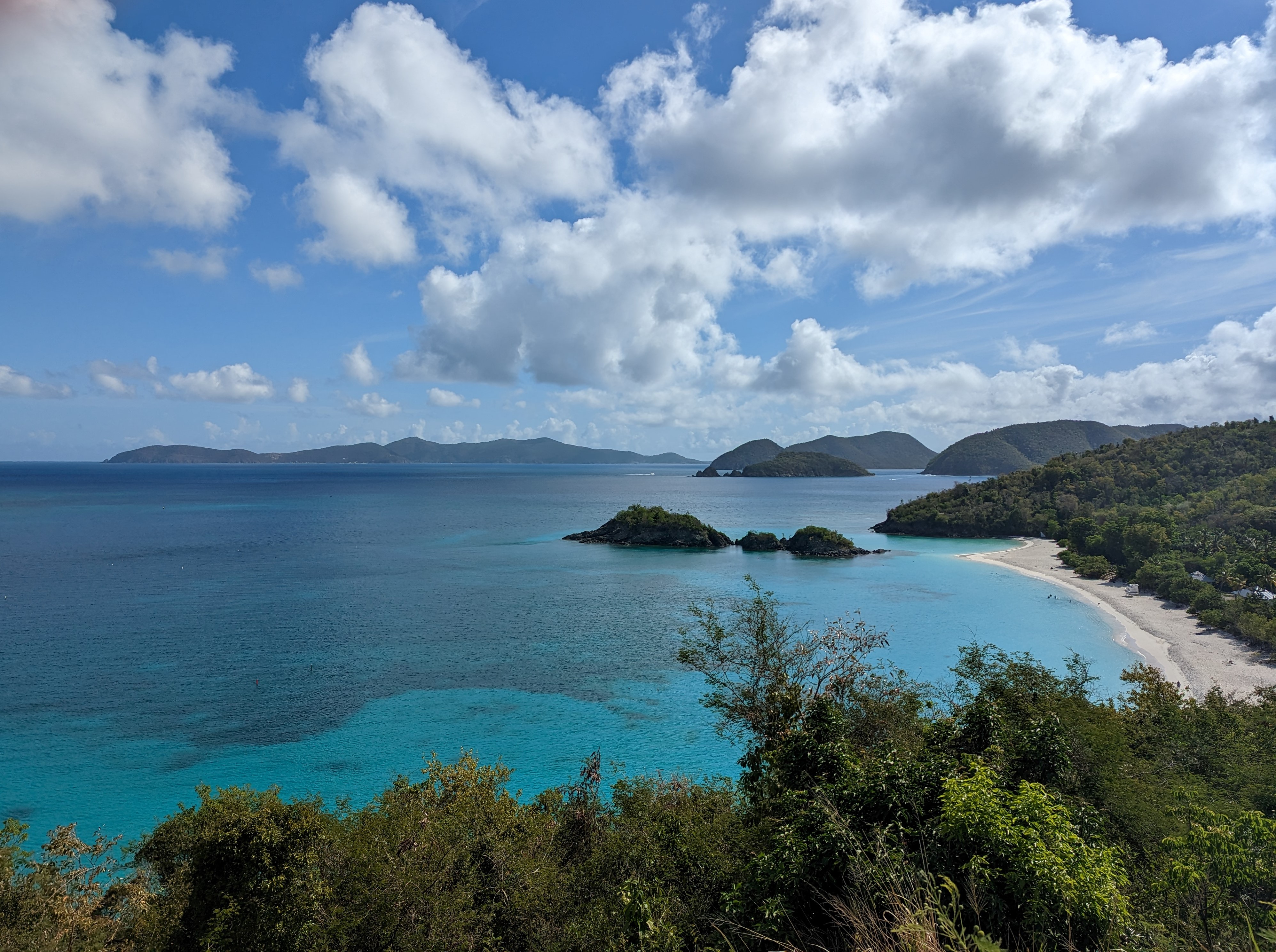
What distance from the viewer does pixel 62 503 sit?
13862cm

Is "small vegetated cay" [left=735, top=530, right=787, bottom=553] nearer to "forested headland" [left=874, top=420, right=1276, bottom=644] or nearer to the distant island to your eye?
the distant island

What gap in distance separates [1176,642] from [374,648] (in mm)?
56725

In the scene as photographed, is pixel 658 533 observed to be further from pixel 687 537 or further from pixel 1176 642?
pixel 1176 642

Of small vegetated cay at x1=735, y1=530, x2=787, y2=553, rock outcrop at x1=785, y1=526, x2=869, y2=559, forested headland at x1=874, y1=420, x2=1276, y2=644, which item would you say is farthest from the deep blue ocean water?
forested headland at x1=874, y1=420, x2=1276, y2=644

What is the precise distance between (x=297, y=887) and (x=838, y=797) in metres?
9.35

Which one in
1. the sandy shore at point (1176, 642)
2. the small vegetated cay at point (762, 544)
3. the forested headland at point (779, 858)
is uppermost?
the forested headland at point (779, 858)

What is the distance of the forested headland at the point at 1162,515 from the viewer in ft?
182

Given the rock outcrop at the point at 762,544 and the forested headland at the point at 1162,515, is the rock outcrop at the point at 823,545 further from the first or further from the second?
the forested headland at the point at 1162,515

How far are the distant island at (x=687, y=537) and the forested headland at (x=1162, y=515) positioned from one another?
27.7 meters

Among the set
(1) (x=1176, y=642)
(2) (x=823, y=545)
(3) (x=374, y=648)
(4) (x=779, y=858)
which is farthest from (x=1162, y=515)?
(4) (x=779, y=858)

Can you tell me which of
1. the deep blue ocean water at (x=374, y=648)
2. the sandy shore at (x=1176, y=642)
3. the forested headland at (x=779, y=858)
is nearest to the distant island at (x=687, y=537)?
the deep blue ocean water at (x=374, y=648)

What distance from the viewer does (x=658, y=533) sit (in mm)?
92750

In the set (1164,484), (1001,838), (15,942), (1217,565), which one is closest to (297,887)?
(15,942)

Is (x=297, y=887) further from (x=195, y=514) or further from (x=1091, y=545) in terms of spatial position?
(x=195, y=514)
